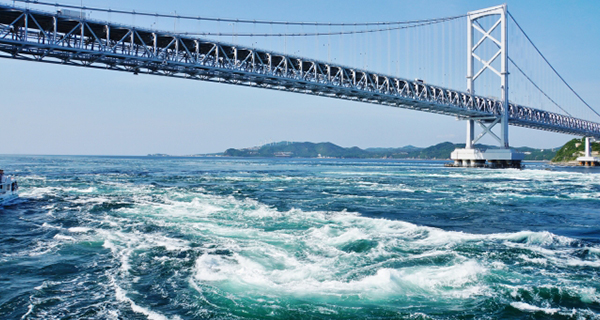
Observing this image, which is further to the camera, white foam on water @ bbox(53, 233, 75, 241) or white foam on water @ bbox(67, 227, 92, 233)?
white foam on water @ bbox(67, 227, 92, 233)

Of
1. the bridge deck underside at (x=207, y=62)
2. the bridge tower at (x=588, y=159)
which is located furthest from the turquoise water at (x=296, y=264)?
the bridge tower at (x=588, y=159)

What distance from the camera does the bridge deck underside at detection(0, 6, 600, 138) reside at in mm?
30875

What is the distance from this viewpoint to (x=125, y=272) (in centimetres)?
819

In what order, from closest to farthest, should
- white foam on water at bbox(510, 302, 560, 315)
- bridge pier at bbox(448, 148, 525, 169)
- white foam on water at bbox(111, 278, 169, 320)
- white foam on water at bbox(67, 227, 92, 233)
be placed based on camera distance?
white foam on water at bbox(111, 278, 169, 320)
white foam on water at bbox(510, 302, 560, 315)
white foam on water at bbox(67, 227, 92, 233)
bridge pier at bbox(448, 148, 525, 169)

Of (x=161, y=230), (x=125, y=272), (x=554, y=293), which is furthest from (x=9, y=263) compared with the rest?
(x=554, y=293)

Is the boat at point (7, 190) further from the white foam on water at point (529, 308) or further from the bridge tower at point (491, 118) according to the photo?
the bridge tower at point (491, 118)

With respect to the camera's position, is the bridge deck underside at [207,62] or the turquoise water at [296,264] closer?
the turquoise water at [296,264]

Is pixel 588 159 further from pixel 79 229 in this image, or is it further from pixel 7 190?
pixel 7 190

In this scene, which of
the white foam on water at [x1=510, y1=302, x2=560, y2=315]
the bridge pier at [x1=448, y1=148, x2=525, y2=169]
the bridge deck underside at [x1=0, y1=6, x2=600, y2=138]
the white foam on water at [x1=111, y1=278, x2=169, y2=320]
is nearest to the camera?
the white foam on water at [x1=111, y1=278, x2=169, y2=320]

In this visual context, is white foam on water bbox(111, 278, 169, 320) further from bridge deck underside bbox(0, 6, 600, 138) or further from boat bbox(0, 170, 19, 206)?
bridge deck underside bbox(0, 6, 600, 138)

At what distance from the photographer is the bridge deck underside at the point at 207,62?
3088 cm

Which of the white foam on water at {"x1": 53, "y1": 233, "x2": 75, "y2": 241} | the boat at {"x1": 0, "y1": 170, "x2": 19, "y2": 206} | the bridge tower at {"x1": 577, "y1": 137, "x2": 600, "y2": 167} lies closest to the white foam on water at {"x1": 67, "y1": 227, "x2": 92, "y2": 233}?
the white foam on water at {"x1": 53, "y1": 233, "x2": 75, "y2": 241}

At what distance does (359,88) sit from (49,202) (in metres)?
38.7

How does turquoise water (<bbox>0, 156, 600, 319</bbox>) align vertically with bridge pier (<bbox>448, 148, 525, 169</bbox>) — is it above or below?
below
